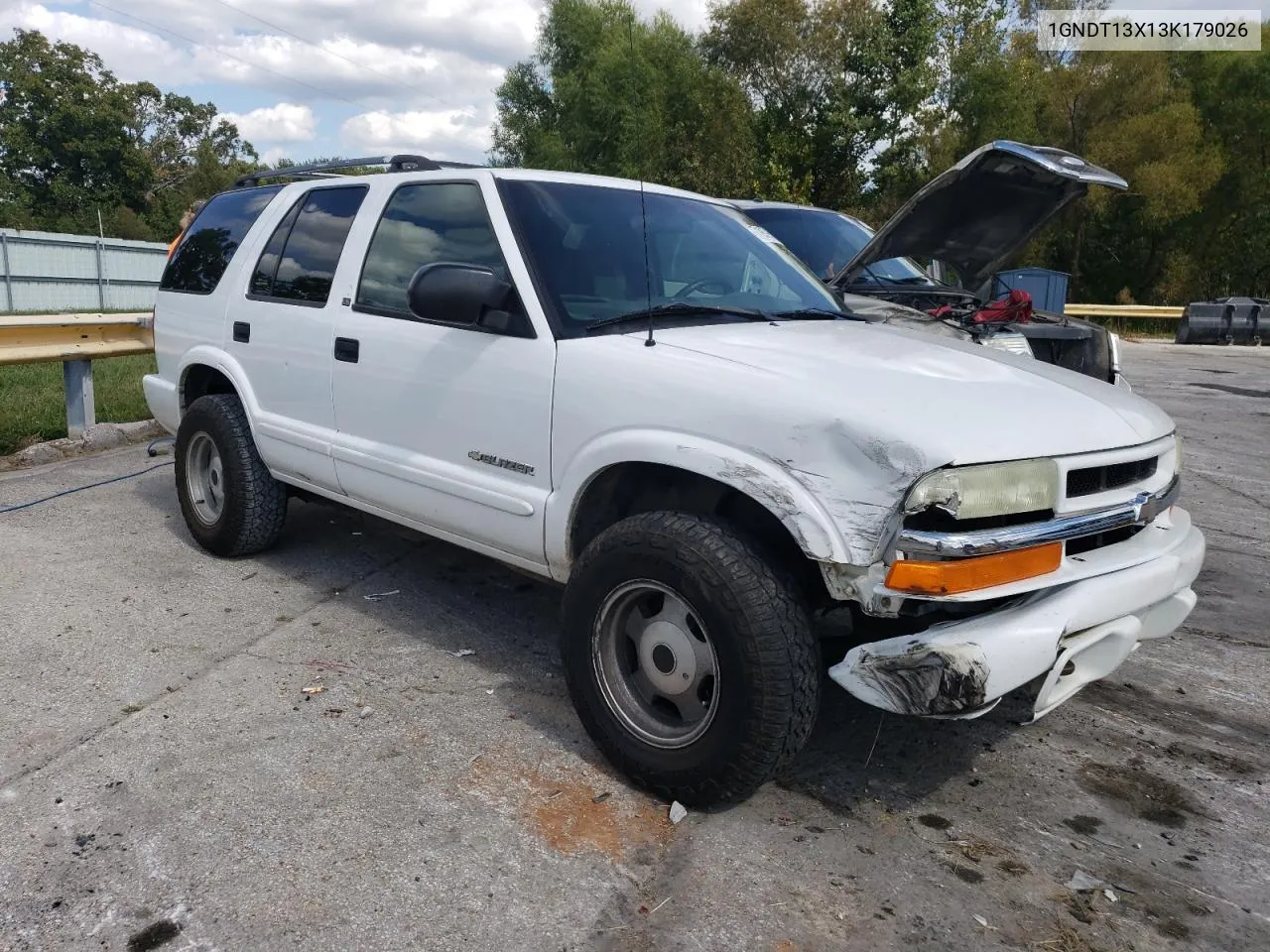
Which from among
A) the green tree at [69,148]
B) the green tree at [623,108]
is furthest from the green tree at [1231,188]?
the green tree at [69,148]

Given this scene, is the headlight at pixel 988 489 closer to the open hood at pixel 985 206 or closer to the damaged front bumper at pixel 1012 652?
the damaged front bumper at pixel 1012 652

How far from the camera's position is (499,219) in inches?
141

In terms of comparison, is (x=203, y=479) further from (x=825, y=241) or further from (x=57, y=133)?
(x=57, y=133)

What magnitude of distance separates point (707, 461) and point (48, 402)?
792 cm

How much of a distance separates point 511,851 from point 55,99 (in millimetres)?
62827

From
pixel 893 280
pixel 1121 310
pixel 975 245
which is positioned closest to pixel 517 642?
pixel 975 245

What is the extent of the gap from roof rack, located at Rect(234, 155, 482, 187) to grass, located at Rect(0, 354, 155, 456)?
3125 millimetres

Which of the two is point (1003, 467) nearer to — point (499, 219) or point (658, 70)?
point (499, 219)

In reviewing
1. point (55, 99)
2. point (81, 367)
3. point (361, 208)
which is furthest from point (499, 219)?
point (55, 99)

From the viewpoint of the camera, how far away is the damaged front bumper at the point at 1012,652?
2.46 metres

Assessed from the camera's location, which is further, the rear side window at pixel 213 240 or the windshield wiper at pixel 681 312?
the rear side window at pixel 213 240

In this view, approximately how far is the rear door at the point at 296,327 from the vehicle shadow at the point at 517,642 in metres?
0.68

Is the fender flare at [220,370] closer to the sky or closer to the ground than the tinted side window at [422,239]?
closer to the ground

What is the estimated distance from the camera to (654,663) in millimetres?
3004
